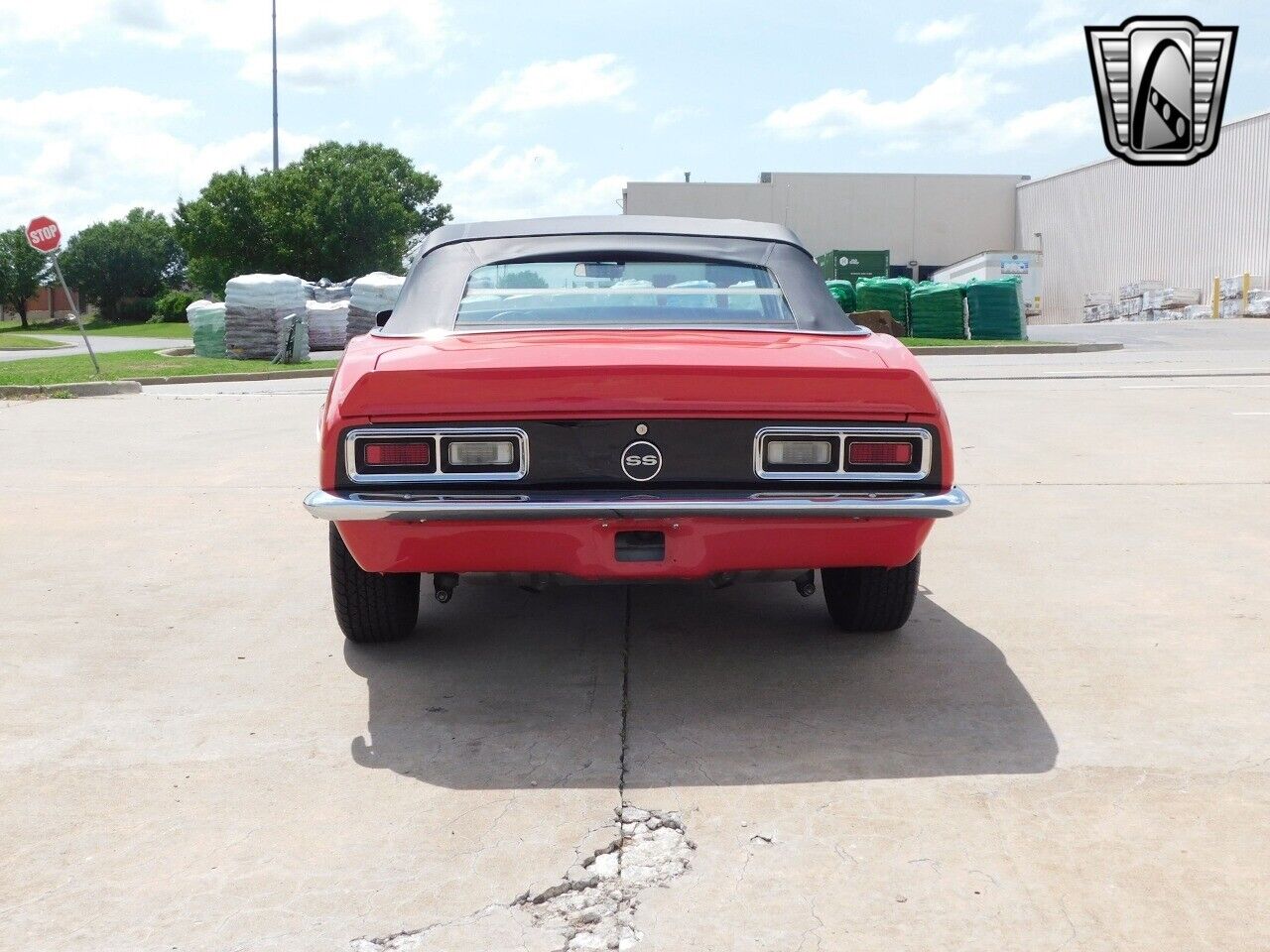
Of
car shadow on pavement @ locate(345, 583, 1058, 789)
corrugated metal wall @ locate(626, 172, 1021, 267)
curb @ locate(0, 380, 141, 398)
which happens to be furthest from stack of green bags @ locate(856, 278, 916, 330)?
corrugated metal wall @ locate(626, 172, 1021, 267)

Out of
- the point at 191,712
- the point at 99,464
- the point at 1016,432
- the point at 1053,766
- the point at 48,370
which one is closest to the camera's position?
the point at 1053,766

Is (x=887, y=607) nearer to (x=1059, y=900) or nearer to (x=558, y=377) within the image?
(x=558, y=377)

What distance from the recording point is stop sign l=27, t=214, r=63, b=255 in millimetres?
18875

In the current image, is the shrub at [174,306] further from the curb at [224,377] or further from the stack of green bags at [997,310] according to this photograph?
the stack of green bags at [997,310]

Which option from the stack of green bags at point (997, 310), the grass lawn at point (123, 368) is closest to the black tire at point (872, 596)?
the grass lawn at point (123, 368)

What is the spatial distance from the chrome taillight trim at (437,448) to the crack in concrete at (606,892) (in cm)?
95

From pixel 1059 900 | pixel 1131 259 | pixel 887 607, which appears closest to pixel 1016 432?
pixel 887 607

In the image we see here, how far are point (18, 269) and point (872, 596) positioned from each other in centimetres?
9776

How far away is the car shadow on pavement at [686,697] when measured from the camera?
10.6 ft

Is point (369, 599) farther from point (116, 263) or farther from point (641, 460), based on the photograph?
point (116, 263)

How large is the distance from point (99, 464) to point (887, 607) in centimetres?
644

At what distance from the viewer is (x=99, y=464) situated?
8.89 meters

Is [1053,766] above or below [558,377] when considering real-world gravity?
below

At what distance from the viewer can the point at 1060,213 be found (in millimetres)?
52688
